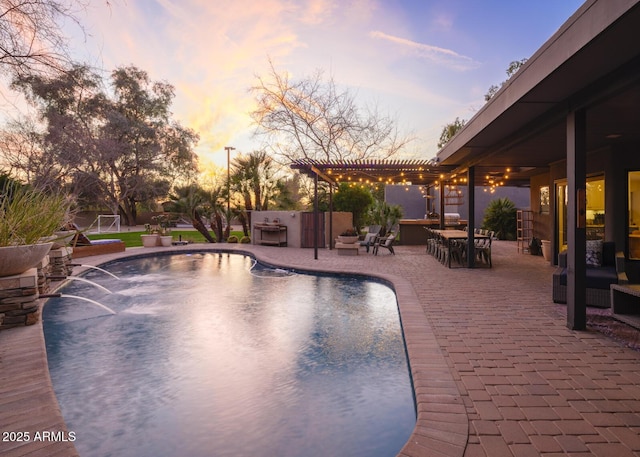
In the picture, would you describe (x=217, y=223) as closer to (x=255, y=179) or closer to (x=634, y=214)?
(x=255, y=179)

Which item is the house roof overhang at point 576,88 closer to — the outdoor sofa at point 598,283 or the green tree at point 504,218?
the outdoor sofa at point 598,283

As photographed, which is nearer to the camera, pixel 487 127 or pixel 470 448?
pixel 470 448

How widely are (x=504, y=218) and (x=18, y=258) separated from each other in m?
18.3

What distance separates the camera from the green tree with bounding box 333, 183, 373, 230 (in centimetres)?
1798

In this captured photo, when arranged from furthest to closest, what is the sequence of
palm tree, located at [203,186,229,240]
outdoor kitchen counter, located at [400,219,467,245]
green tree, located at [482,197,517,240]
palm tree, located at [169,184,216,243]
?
green tree, located at [482,197,517,240] → palm tree, located at [203,186,229,240] → outdoor kitchen counter, located at [400,219,467,245] → palm tree, located at [169,184,216,243]

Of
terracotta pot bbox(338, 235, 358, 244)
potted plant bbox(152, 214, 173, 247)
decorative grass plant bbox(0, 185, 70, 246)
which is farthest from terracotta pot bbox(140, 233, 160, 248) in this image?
decorative grass plant bbox(0, 185, 70, 246)

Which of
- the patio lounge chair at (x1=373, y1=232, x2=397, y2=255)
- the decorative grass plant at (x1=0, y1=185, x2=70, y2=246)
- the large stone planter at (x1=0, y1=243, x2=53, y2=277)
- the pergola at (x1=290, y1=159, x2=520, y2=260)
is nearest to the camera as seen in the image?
the large stone planter at (x1=0, y1=243, x2=53, y2=277)

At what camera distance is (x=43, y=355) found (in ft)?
11.5

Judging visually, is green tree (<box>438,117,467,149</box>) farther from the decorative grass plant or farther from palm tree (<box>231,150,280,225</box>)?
the decorative grass plant

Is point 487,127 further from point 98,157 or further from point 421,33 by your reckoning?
point 98,157

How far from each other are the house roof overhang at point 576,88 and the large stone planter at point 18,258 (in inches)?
A: 230

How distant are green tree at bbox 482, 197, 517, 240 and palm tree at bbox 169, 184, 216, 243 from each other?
1335 cm

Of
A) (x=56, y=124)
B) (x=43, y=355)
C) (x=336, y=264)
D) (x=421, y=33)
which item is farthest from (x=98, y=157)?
(x=43, y=355)

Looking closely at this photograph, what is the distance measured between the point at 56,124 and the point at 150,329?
13.3 m
